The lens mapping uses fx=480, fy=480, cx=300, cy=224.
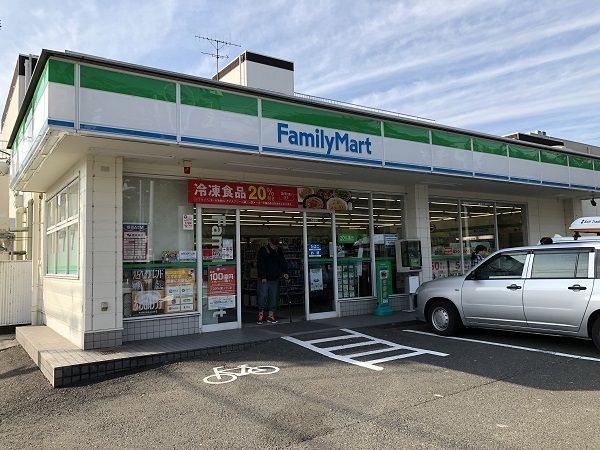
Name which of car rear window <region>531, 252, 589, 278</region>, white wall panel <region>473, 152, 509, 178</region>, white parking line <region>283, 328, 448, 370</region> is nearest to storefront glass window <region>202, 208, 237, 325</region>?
white parking line <region>283, 328, 448, 370</region>

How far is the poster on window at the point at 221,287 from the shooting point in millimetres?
9398

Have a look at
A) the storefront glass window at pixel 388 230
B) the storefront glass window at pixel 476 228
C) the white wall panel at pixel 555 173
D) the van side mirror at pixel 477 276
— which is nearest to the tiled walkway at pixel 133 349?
the storefront glass window at pixel 388 230

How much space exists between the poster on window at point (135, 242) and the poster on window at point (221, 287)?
1.36 meters

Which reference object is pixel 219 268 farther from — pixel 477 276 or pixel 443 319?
pixel 477 276

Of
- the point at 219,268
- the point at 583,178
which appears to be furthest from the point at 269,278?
the point at 583,178

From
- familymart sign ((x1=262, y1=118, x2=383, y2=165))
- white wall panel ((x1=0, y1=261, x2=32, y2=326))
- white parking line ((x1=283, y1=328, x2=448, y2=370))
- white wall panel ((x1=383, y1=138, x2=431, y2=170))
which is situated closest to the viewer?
white parking line ((x1=283, y1=328, x2=448, y2=370))

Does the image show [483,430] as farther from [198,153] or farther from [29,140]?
[29,140]

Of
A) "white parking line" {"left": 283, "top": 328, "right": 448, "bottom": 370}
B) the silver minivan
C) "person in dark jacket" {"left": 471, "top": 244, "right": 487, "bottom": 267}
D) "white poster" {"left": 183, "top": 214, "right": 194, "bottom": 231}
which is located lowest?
"white parking line" {"left": 283, "top": 328, "right": 448, "bottom": 370}

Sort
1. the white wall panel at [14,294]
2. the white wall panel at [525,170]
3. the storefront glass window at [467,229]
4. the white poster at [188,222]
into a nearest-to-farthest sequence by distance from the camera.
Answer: the white poster at [188,222] < the white wall panel at [14,294] < the white wall panel at [525,170] < the storefront glass window at [467,229]

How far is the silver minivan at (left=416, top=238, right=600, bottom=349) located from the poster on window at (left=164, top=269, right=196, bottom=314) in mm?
4546

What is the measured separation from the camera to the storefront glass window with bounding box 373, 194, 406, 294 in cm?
1193

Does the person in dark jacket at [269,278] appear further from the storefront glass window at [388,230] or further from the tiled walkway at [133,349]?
the storefront glass window at [388,230]

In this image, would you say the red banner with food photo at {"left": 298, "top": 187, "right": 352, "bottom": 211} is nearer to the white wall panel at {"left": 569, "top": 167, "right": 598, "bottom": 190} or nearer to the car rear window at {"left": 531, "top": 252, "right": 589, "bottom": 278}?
the car rear window at {"left": 531, "top": 252, "right": 589, "bottom": 278}

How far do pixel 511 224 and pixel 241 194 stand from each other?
1002 cm
